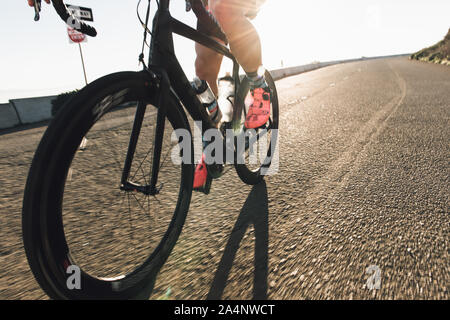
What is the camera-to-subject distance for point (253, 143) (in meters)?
2.43

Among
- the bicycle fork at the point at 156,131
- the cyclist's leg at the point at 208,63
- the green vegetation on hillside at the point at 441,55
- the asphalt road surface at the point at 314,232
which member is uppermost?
the green vegetation on hillside at the point at 441,55

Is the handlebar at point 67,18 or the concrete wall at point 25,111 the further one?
the concrete wall at point 25,111

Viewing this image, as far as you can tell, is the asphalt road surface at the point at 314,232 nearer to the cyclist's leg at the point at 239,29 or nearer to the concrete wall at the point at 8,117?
the cyclist's leg at the point at 239,29

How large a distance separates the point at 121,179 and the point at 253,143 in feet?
4.86

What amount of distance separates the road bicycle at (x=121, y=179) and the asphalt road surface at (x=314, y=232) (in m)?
0.10

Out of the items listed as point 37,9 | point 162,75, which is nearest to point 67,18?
point 37,9

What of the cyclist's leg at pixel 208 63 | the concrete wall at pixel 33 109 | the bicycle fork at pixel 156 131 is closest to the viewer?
the bicycle fork at pixel 156 131

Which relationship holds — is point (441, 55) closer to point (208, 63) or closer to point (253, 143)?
point (253, 143)

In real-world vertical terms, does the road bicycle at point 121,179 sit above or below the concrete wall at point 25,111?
below

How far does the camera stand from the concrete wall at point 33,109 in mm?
7324

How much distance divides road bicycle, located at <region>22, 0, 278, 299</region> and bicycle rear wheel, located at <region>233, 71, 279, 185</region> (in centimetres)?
2

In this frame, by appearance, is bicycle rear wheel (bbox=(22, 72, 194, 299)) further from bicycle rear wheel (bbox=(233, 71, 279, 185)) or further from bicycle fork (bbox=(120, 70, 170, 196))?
bicycle rear wheel (bbox=(233, 71, 279, 185))

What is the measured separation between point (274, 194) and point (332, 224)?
492mm

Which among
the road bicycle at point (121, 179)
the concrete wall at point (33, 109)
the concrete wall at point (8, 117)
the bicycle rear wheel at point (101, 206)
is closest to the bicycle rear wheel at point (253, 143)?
the road bicycle at point (121, 179)
